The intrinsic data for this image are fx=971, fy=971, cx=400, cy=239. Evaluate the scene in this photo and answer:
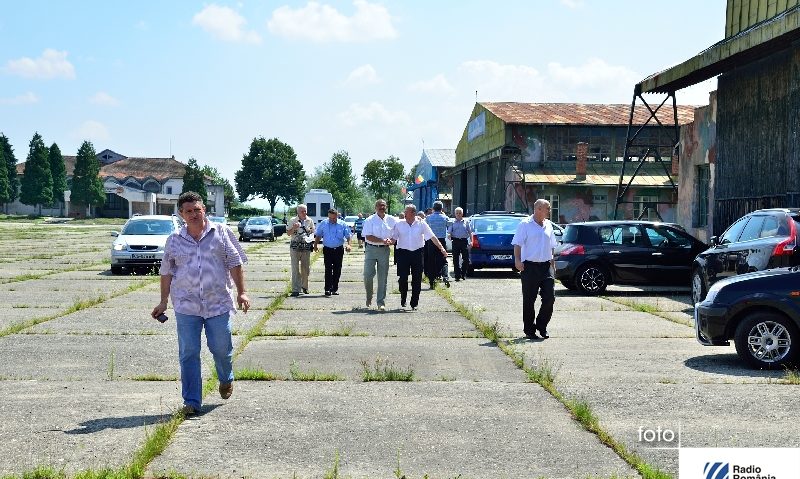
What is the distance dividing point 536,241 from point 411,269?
4.24 meters

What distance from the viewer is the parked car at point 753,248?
12.8 m

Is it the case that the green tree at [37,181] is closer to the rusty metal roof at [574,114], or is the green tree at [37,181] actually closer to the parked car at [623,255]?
the rusty metal roof at [574,114]

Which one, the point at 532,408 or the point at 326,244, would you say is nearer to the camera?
the point at 532,408

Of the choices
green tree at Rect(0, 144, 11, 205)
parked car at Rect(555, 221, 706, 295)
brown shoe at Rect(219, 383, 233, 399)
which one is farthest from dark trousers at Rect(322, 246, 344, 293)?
green tree at Rect(0, 144, 11, 205)

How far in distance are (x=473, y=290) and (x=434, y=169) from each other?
71.3 m

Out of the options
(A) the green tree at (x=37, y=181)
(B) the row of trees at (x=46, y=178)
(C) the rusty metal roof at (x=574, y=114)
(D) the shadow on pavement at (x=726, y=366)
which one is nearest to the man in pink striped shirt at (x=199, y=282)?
(D) the shadow on pavement at (x=726, y=366)

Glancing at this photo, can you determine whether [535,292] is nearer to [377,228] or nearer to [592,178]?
[377,228]

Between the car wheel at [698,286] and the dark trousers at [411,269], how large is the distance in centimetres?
449

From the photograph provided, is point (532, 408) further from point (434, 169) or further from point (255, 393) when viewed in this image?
point (434, 169)

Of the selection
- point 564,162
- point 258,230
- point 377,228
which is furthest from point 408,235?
point 258,230

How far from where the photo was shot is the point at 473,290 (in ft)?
67.2

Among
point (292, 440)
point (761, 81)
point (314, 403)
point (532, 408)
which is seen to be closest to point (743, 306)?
point (532, 408)

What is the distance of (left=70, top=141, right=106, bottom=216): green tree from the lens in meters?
123

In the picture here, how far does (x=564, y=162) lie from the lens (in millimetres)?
53750
